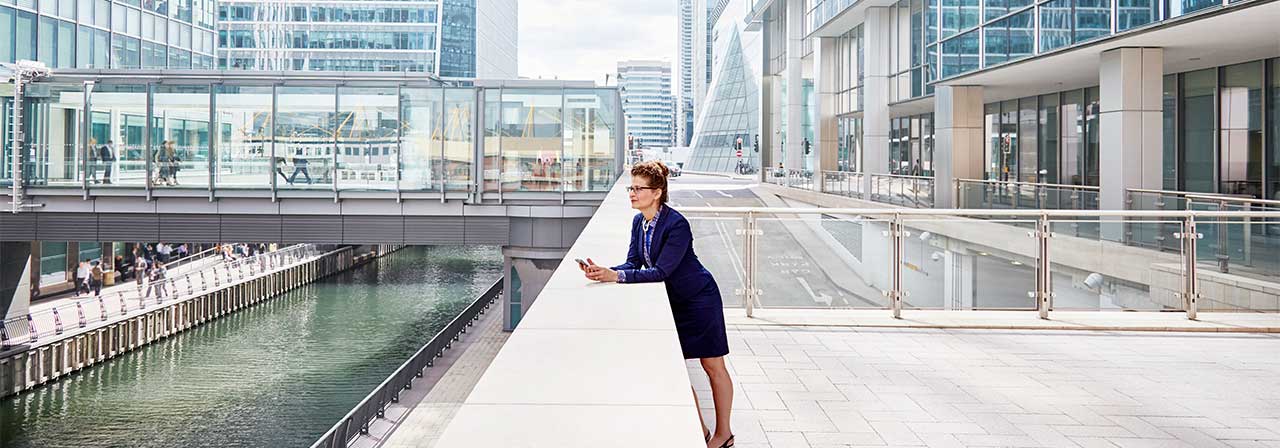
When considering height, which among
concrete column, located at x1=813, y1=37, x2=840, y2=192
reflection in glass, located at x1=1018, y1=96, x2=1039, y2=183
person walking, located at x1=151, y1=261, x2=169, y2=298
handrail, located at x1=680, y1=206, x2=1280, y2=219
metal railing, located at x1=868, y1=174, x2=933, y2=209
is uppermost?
concrete column, located at x1=813, y1=37, x2=840, y2=192

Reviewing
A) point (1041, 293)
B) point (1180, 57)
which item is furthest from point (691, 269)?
point (1180, 57)

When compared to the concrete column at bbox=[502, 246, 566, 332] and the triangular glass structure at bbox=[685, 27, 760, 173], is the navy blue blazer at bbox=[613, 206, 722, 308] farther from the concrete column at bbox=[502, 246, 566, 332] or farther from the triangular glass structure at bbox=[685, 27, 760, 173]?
the triangular glass structure at bbox=[685, 27, 760, 173]

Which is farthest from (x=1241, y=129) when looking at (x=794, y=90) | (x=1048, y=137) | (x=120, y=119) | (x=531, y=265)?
(x=794, y=90)

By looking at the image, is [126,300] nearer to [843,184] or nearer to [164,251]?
[164,251]

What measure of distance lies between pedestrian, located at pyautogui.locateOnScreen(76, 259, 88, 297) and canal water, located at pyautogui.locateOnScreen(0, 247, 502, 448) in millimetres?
4969

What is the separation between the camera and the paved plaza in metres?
5.21

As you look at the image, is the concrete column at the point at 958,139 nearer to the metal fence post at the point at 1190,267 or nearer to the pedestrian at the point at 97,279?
the metal fence post at the point at 1190,267

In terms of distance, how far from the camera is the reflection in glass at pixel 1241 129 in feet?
66.8

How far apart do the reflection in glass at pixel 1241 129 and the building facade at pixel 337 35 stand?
7487cm

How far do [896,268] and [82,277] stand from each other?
34.8 metres

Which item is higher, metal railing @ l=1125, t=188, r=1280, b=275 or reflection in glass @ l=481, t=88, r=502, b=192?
reflection in glass @ l=481, t=88, r=502, b=192

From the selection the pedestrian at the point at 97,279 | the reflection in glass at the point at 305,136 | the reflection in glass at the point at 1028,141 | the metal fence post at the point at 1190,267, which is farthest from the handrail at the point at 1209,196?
the pedestrian at the point at 97,279

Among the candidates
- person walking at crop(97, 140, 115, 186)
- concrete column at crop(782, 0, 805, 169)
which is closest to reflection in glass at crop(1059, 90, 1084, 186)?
concrete column at crop(782, 0, 805, 169)

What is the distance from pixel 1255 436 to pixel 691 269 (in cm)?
323
